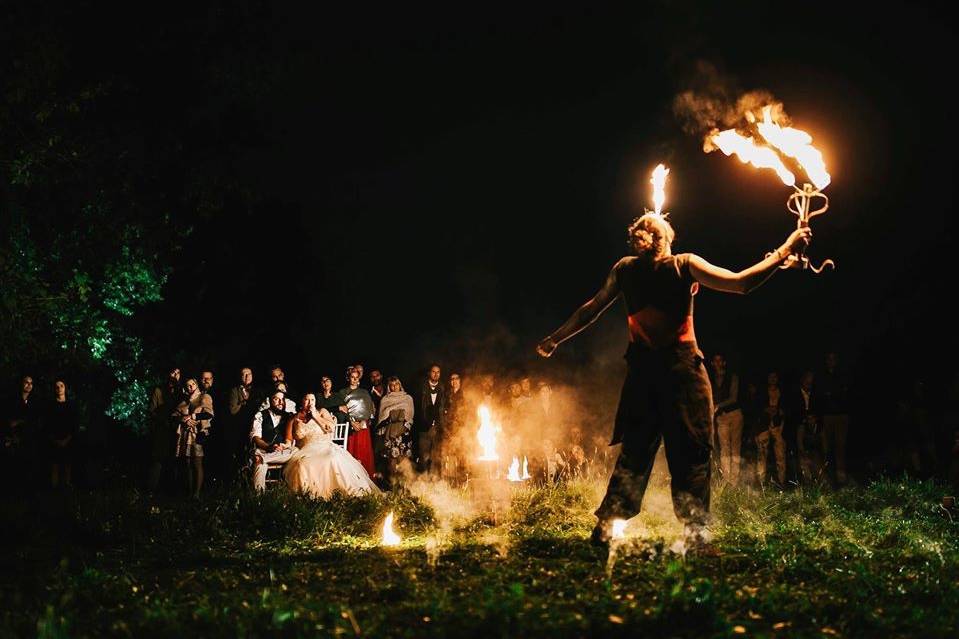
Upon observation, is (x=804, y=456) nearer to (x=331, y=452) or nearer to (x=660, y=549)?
(x=331, y=452)

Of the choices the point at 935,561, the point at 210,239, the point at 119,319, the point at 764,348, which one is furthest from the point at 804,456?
the point at 210,239

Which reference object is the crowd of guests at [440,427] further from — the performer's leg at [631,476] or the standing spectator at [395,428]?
the performer's leg at [631,476]

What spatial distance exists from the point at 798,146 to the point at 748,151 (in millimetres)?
479

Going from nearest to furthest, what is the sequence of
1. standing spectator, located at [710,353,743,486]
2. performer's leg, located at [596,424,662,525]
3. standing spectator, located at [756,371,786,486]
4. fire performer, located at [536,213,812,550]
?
fire performer, located at [536,213,812,550]
performer's leg, located at [596,424,662,525]
standing spectator, located at [710,353,743,486]
standing spectator, located at [756,371,786,486]

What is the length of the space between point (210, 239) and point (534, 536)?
2073cm

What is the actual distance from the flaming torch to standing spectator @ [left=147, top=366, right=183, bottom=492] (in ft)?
30.4

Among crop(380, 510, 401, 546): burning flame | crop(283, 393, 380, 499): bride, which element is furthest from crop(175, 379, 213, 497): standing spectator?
crop(380, 510, 401, 546): burning flame

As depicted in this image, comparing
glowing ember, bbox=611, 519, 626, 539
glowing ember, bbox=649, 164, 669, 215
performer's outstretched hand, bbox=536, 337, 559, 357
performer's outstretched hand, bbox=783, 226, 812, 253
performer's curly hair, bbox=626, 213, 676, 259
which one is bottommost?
glowing ember, bbox=611, 519, 626, 539

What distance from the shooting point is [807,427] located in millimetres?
13867

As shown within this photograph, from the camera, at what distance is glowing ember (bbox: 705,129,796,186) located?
648 cm

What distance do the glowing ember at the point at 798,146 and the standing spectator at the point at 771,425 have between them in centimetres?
795

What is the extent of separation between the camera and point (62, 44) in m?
12.8

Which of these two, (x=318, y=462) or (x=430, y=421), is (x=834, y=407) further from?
(x=318, y=462)

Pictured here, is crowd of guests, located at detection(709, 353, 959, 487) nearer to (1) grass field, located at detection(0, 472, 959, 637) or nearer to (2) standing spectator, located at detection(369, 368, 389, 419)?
(1) grass field, located at detection(0, 472, 959, 637)
